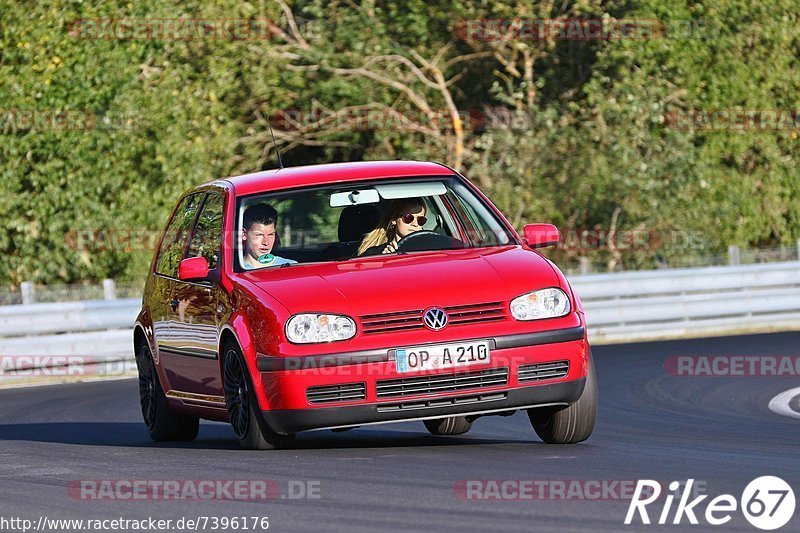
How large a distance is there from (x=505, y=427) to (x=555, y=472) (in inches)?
126

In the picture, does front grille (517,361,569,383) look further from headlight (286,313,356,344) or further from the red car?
headlight (286,313,356,344)

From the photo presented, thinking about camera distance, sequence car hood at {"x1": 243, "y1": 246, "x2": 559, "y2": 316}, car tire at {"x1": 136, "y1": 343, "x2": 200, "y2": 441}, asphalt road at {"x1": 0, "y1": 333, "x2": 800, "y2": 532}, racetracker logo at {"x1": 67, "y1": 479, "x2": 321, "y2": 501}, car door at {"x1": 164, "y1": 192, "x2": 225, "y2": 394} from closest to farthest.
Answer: asphalt road at {"x1": 0, "y1": 333, "x2": 800, "y2": 532} → racetracker logo at {"x1": 67, "y1": 479, "x2": 321, "y2": 501} → car hood at {"x1": 243, "y1": 246, "x2": 559, "y2": 316} → car door at {"x1": 164, "y1": 192, "x2": 225, "y2": 394} → car tire at {"x1": 136, "y1": 343, "x2": 200, "y2": 441}

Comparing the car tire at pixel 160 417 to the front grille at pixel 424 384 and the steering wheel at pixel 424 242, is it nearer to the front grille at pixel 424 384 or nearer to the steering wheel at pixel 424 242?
the steering wheel at pixel 424 242

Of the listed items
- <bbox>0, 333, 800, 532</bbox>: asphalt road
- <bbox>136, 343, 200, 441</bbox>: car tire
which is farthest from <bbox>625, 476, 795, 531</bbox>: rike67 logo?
<bbox>136, 343, 200, 441</bbox>: car tire

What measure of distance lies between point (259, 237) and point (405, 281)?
1326mm

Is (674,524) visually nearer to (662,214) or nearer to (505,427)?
(505,427)

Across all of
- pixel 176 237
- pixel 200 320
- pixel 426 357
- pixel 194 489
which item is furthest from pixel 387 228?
pixel 194 489

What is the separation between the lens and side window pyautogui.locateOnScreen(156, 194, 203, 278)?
1070 centimetres

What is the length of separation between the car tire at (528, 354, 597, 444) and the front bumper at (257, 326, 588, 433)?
0.36 m

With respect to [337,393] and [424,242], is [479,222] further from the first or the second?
[337,393]

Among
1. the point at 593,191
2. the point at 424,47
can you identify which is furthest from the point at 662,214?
the point at 424,47

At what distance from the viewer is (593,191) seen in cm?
2542

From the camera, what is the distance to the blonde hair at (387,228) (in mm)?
9734

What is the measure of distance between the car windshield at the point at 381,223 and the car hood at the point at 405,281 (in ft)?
1.13
